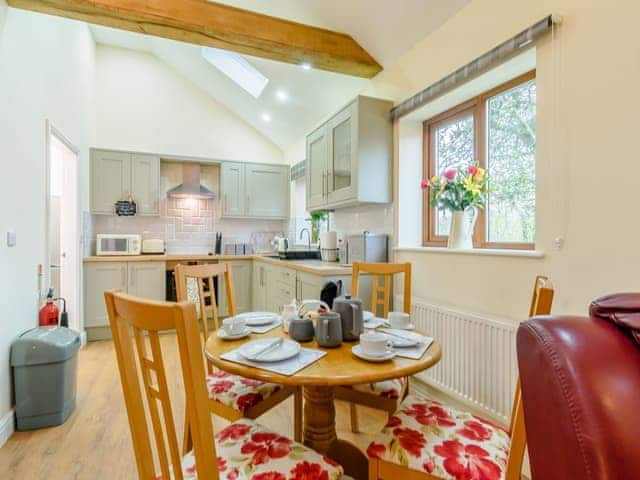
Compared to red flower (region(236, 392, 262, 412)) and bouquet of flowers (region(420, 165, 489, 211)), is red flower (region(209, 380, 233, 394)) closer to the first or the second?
red flower (region(236, 392, 262, 412))

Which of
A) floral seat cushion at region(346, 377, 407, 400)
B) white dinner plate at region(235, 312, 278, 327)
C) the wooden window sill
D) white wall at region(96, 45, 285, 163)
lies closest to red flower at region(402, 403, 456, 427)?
floral seat cushion at region(346, 377, 407, 400)

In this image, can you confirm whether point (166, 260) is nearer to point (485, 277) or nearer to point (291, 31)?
point (291, 31)

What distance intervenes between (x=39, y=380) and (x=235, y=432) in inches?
65.9

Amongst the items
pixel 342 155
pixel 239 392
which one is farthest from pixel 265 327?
pixel 342 155

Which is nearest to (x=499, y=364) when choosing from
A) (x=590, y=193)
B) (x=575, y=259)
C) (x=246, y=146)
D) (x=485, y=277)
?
(x=485, y=277)

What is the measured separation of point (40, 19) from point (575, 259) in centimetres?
371

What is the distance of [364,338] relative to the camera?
1175mm

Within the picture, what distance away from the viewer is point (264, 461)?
103 cm

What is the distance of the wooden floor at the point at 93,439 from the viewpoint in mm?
1684

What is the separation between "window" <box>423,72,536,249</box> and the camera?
1900 millimetres

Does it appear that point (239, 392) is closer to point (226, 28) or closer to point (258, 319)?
point (258, 319)

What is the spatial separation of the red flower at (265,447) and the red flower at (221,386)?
0.41 metres

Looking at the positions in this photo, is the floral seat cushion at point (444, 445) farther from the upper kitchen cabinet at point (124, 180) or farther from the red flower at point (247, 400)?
the upper kitchen cabinet at point (124, 180)

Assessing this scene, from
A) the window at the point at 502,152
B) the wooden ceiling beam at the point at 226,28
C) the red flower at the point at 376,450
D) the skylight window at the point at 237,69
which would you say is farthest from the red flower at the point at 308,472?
the skylight window at the point at 237,69
